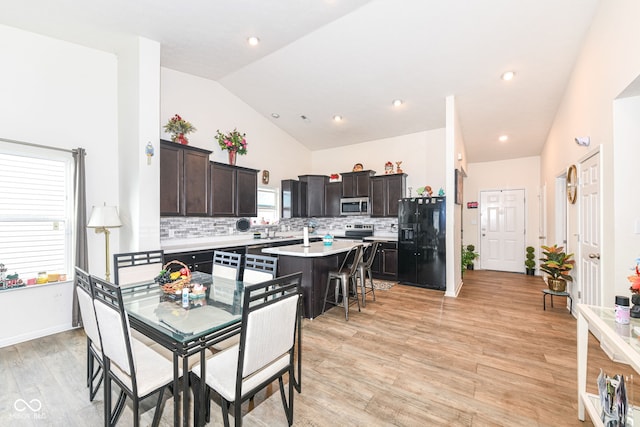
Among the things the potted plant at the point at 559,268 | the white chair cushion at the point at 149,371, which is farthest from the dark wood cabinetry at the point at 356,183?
the white chair cushion at the point at 149,371

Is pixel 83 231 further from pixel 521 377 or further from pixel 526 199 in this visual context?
pixel 526 199

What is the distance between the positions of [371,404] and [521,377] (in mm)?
1333

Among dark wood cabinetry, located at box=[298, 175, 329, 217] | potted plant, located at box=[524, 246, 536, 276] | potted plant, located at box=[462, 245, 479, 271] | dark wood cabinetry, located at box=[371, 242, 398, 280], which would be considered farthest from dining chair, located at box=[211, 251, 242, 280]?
potted plant, located at box=[524, 246, 536, 276]

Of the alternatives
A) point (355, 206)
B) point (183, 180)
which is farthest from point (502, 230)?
point (183, 180)

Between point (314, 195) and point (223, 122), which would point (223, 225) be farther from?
point (314, 195)

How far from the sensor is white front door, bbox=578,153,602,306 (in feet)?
9.53

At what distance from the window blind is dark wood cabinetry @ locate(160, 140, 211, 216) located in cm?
101

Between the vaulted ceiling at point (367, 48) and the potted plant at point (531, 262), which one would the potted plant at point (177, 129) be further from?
the potted plant at point (531, 262)

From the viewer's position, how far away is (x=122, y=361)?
149 cm

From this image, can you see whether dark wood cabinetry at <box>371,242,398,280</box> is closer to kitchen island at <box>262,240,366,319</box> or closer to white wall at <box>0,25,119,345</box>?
kitchen island at <box>262,240,366,319</box>

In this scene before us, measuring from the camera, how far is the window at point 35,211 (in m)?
2.90

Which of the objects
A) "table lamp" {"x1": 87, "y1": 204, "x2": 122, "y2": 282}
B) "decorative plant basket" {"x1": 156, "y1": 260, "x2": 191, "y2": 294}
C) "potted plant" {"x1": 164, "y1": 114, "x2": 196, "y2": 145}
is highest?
"potted plant" {"x1": 164, "y1": 114, "x2": 196, "y2": 145}

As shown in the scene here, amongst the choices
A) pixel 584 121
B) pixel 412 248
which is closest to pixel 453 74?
pixel 584 121

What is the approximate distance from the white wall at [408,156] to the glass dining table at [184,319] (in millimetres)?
4805
